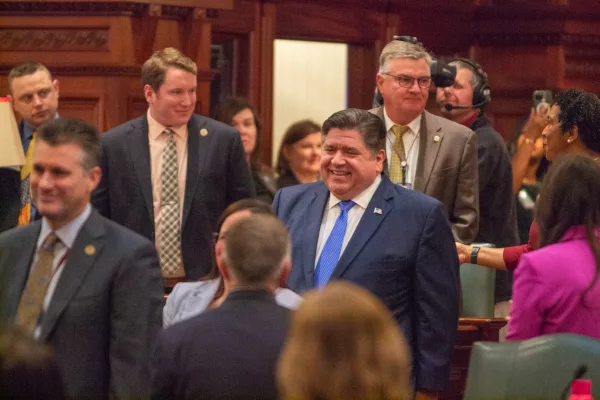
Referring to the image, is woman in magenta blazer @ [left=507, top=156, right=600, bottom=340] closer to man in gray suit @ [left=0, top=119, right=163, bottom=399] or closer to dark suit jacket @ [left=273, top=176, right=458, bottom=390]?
dark suit jacket @ [left=273, top=176, right=458, bottom=390]

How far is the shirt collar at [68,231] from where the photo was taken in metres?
3.68

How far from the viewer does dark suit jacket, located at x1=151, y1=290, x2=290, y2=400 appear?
2953mm

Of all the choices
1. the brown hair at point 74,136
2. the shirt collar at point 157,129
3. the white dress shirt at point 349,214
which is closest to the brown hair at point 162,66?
the shirt collar at point 157,129

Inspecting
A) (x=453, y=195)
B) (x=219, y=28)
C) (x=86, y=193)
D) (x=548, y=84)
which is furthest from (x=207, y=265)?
(x=548, y=84)

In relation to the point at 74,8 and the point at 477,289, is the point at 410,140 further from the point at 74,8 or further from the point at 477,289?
the point at 74,8

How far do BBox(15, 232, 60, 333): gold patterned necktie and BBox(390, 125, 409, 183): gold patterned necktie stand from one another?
188 centimetres

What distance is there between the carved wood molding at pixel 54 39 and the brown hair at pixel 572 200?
320 centimetres

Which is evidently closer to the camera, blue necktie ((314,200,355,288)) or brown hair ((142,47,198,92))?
blue necktie ((314,200,355,288))

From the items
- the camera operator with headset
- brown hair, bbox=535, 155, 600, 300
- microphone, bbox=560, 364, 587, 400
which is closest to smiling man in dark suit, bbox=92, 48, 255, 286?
the camera operator with headset

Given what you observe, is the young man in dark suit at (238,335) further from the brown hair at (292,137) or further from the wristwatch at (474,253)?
the brown hair at (292,137)

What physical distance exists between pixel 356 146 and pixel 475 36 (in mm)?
4950

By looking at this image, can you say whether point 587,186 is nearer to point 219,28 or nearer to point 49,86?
point 49,86

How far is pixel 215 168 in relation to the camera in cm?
547

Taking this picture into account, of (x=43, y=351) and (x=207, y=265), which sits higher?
(x=43, y=351)
